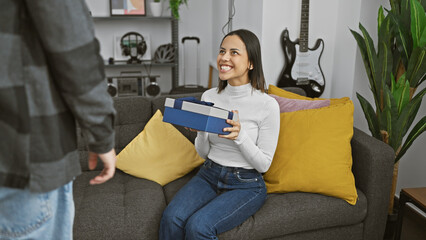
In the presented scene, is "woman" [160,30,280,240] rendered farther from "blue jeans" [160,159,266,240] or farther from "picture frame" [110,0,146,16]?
"picture frame" [110,0,146,16]

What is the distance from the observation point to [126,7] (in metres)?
4.24

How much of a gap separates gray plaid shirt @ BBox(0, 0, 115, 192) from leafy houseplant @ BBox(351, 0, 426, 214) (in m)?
1.52

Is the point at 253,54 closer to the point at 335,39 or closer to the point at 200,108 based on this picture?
the point at 200,108

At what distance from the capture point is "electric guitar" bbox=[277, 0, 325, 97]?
2.61m

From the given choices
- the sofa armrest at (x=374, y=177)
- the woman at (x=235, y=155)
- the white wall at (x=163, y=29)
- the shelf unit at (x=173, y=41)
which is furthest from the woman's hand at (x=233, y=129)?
the white wall at (x=163, y=29)

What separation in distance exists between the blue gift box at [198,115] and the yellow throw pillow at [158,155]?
0.54 meters

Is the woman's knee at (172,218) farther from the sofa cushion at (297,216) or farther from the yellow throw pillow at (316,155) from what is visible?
the yellow throw pillow at (316,155)

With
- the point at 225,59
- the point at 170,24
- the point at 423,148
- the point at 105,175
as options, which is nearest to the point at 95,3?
the point at 170,24

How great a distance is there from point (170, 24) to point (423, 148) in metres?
3.15

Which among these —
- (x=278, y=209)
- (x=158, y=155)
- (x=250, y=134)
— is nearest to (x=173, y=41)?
(x=158, y=155)

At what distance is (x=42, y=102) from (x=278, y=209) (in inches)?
46.6

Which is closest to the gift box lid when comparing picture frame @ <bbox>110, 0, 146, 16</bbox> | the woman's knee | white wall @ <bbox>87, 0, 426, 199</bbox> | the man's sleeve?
the woman's knee

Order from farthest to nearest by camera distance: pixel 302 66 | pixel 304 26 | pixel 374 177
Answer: pixel 302 66
pixel 304 26
pixel 374 177

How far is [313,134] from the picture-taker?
5.90 feet
